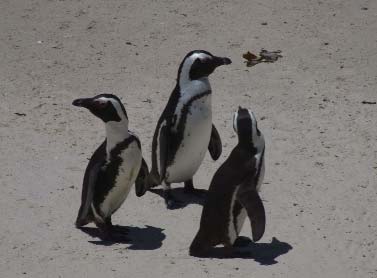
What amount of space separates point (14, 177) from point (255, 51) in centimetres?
361

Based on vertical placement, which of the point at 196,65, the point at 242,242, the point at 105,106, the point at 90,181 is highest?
the point at 196,65

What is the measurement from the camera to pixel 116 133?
20.7ft

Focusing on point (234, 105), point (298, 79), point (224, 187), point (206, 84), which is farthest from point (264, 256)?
point (298, 79)

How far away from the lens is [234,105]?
881cm

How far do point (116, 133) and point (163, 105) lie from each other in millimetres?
2578

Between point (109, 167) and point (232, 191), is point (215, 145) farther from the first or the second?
point (232, 191)

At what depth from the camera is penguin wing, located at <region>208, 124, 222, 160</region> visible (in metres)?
7.35

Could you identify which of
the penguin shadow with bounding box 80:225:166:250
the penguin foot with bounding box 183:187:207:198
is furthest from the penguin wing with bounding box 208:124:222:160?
the penguin shadow with bounding box 80:225:166:250

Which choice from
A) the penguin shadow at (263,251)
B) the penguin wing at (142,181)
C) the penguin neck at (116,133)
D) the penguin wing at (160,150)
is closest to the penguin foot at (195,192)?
the penguin wing at (160,150)

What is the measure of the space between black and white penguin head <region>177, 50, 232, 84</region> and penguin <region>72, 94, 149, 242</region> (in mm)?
760

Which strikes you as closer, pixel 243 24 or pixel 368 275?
pixel 368 275

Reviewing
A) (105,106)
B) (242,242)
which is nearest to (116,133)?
(105,106)

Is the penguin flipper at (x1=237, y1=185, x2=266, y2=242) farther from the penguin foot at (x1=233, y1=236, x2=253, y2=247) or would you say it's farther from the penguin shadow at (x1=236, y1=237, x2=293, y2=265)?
the penguin foot at (x1=233, y1=236, x2=253, y2=247)

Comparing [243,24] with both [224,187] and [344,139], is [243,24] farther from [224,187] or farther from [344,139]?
[224,187]
